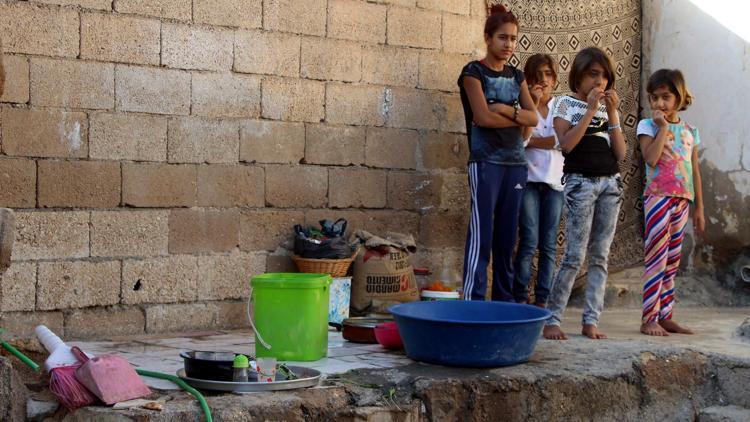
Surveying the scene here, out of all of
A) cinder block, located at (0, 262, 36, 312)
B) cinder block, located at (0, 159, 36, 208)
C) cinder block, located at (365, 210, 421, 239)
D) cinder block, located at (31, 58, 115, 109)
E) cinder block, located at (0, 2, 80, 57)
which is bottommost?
cinder block, located at (0, 262, 36, 312)

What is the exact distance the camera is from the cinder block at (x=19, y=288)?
5.16 metres

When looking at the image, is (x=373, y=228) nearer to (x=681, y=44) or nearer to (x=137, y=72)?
(x=137, y=72)

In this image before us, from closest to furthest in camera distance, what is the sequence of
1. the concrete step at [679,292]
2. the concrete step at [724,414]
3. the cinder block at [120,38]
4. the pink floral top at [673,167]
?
the concrete step at [724,414]
the cinder block at [120,38]
the pink floral top at [673,167]
the concrete step at [679,292]

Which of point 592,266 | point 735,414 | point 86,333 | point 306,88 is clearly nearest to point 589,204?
point 592,266

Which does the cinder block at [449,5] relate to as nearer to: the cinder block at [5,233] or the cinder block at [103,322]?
the cinder block at [103,322]

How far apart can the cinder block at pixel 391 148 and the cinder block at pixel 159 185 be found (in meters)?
1.32

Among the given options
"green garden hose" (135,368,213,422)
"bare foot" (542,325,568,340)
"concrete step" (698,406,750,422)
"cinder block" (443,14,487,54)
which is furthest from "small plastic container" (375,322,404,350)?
"cinder block" (443,14,487,54)

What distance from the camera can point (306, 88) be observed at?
6297 millimetres

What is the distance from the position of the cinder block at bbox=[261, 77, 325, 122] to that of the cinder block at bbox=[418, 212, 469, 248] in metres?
1.14

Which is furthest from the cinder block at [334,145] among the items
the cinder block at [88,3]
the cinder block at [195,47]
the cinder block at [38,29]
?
the cinder block at [38,29]

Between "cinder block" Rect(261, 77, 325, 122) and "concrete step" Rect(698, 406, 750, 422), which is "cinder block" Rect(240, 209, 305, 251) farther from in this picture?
"concrete step" Rect(698, 406, 750, 422)

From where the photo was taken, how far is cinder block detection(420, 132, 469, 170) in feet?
22.6

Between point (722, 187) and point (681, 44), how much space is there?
1.24 meters

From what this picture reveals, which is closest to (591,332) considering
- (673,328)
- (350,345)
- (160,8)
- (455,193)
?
(673,328)
